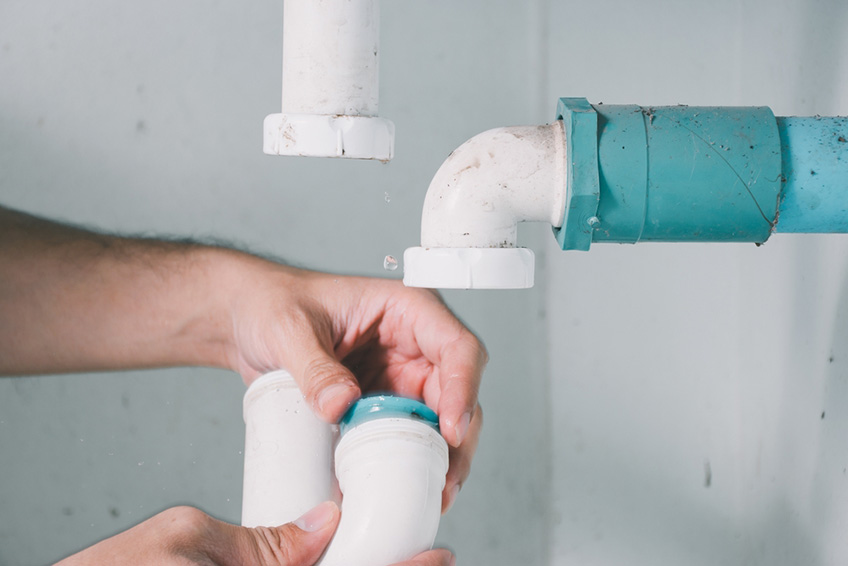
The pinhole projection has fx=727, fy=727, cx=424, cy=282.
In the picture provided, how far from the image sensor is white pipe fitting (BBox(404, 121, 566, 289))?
35 centimetres

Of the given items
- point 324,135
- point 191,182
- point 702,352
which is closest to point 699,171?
point 324,135

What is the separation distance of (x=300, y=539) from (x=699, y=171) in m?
0.28

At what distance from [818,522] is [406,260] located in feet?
1.15

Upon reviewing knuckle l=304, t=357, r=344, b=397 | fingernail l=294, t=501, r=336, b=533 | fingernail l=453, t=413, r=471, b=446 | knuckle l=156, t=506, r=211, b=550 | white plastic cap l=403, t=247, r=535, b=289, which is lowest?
fingernail l=294, t=501, r=336, b=533

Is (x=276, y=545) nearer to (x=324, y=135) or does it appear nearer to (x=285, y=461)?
(x=285, y=461)

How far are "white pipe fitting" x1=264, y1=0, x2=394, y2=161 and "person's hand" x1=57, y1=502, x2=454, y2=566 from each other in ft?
0.64

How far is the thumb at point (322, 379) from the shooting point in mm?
469

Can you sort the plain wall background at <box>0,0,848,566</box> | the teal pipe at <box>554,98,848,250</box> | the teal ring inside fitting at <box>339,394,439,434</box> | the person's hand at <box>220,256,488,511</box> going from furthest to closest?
the plain wall background at <box>0,0,848,566</box>, the person's hand at <box>220,256,488,511</box>, the teal ring inside fitting at <box>339,394,439,434</box>, the teal pipe at <box>554,98,848,250</box>

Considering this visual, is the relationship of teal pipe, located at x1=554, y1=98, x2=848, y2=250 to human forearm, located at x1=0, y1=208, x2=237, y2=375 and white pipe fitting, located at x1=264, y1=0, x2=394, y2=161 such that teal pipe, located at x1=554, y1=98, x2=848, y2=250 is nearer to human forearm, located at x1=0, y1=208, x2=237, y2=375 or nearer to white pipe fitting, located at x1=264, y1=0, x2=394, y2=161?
white pipe fitting, located at x1=264, y1=0, x2=394, y2=161

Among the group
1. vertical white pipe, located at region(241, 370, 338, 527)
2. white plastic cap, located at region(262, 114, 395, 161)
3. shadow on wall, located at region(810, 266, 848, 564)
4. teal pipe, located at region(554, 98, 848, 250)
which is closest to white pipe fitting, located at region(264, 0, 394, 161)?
white plastic cap, located at region(262, 114, 395, 161)

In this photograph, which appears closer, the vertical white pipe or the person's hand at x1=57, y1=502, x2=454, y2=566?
the person's hand at x1=57, y1=502, x2=454, y2=566

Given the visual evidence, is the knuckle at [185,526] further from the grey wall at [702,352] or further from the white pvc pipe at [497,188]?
the grey wall at [702,352]

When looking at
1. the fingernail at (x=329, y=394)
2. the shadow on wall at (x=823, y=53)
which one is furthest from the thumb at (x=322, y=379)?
the shadow on wall at (x=823, y=53)

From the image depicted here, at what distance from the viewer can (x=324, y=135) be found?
0.36 meters
